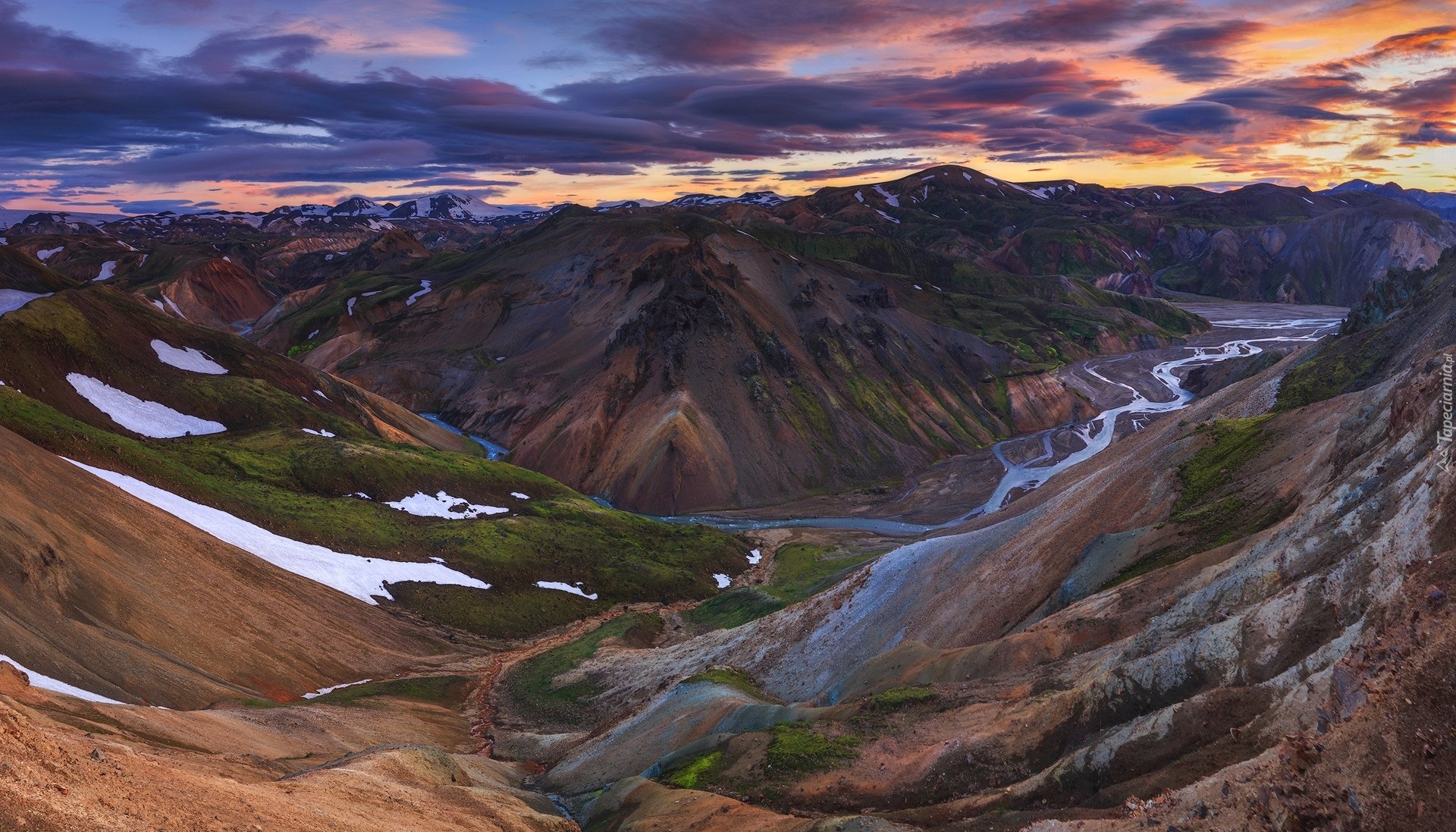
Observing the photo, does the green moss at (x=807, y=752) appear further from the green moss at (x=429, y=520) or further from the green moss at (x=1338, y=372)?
the green moss at (x=429, y=520)

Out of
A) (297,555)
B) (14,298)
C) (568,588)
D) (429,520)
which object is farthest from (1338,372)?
(14,298)

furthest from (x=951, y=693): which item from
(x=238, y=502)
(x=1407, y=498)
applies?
(x=238, y=502)

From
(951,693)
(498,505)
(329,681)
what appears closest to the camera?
(951,693)

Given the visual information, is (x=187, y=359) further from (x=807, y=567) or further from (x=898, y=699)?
(x=898, y=699)

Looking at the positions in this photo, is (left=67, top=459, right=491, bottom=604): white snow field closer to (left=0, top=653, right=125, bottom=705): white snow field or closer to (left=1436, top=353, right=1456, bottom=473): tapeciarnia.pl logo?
(left=0, top=653, right=125, bottom=705): white snow field

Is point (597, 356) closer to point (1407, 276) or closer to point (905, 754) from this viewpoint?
point (1407, 276)

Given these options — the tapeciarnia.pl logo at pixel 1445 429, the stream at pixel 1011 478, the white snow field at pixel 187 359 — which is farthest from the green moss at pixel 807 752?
the white snow field at pixel 187 359

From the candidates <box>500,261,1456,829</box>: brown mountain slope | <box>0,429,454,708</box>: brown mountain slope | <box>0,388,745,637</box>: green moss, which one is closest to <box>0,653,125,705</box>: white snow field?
<box>0,429,454,708</box>: brown mountain slope
